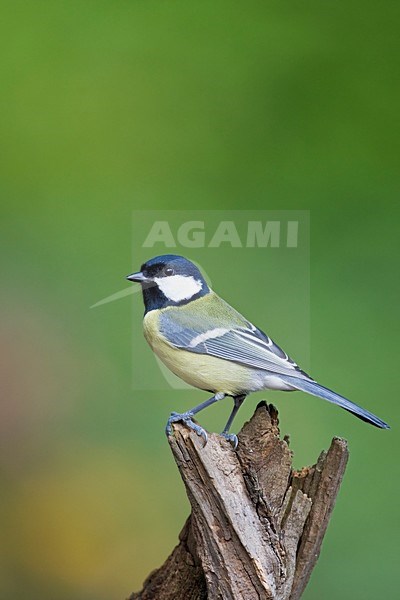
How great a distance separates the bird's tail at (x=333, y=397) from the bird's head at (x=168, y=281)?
22 centimetres

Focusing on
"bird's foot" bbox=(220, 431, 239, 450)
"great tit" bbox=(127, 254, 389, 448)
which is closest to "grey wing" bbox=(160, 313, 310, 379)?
"great tit" bbox=(127, 254, 389, 448)

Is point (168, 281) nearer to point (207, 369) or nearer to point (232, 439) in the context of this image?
point (207, 369)

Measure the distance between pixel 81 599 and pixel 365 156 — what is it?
1.31 metres

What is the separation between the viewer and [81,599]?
201 centimetres

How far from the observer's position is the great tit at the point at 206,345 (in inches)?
52.2

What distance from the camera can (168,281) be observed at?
137 centimetres

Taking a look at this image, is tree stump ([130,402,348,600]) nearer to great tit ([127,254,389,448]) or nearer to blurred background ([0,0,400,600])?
great tit ([127,254,389,448])

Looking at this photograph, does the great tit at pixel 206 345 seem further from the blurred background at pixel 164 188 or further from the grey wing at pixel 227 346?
the blurred background at pixel 164 188

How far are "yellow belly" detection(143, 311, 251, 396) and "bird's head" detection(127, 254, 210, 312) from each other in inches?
2.1

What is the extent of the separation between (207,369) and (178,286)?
0.50ft

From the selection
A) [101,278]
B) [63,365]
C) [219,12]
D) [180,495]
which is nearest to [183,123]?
[219,12]

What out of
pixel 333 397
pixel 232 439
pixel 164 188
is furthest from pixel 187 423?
pixel 164 188

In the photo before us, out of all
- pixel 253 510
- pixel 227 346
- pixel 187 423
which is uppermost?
pixel 227 346

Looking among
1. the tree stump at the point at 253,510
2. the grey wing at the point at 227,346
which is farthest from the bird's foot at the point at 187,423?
the grey wing at the point at 227,346
